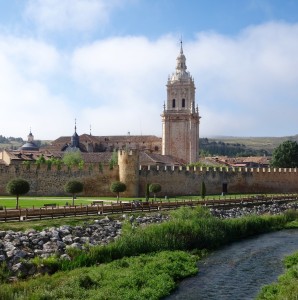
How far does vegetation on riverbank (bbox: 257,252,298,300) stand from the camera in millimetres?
17438

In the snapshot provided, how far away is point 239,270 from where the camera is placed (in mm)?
22844

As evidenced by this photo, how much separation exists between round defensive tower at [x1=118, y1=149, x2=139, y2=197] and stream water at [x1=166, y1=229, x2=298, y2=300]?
16.7m

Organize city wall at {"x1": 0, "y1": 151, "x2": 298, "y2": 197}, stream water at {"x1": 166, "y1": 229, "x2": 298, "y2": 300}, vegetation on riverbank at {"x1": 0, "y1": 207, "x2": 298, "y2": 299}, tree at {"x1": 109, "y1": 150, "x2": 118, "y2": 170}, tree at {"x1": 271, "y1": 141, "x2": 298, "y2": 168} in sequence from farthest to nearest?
tree at {"x1": 271, "y1": 141, "x2": 298, "y2": 168} < tree at {"x1": 109, "y1": 150, "x2": 118, "y2": 170} < city wall at {"x1": 0, "y1": 151, "x2": 298, "y2": 197} < stream water at {"x1": 166, "y1": 229, "x2": 298, "y2": 300} < vegetation on riverbank at {"x1": 0, "y1": 207, "x2": 298, "y2": 299}

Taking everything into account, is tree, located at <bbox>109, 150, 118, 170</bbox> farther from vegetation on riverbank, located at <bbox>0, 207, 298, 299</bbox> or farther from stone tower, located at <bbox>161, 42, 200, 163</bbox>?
vegetation on riverbank, located at <bbox>0, 207, 298, 299</bbox>

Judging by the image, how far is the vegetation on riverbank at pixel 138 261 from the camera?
18250 millimetres

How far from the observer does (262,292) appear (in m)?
19.0

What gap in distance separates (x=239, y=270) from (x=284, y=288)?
4402 mm

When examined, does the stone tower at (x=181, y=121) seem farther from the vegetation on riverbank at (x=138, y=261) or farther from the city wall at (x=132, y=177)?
the vegetation on riverbank at (x=138, y=261)

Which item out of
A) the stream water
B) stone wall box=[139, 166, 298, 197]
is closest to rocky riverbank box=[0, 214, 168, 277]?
the stream water

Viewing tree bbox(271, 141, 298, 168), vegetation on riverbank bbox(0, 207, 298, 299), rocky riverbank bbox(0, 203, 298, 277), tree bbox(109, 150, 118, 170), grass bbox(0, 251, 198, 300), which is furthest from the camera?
tree bbox(271, 141, 298, 168)

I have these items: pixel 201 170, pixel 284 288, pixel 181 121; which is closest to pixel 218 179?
pixel 201 170

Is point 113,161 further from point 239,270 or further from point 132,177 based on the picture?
point 239,270

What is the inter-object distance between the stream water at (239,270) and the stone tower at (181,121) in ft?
192

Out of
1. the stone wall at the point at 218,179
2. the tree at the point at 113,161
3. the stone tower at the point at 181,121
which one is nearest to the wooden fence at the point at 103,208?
the stone wall at the point at 218,179
